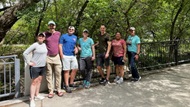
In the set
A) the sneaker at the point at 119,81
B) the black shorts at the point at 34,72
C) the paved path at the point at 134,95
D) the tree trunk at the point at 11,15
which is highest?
the tree trunk at the point at 11,15

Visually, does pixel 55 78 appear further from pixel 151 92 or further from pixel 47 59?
pixel 151 92

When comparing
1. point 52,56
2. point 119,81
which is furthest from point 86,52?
point 119,81

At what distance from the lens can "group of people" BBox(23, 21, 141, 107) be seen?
5094mm

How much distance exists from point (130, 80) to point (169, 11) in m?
5.14

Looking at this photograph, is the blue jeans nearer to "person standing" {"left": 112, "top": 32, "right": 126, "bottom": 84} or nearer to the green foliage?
"person standing" {"left": 112, "top": 32, "right": 126, "bottom": 84}

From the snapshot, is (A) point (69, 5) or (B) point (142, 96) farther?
(A) point (69, 5)

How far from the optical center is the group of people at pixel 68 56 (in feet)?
16.7

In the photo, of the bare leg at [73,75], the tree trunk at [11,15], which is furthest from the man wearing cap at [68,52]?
the tree trunk at [11,15]

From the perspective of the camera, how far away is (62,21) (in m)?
8.03

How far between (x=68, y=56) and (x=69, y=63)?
191 millimetres

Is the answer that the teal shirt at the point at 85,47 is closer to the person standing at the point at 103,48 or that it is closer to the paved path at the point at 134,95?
the person standing at the point at 103,48

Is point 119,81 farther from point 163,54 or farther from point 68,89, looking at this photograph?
point 163,54

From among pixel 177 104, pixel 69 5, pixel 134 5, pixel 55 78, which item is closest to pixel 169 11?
pixel 134 5

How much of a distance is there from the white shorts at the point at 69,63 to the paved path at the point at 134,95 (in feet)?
2.34
